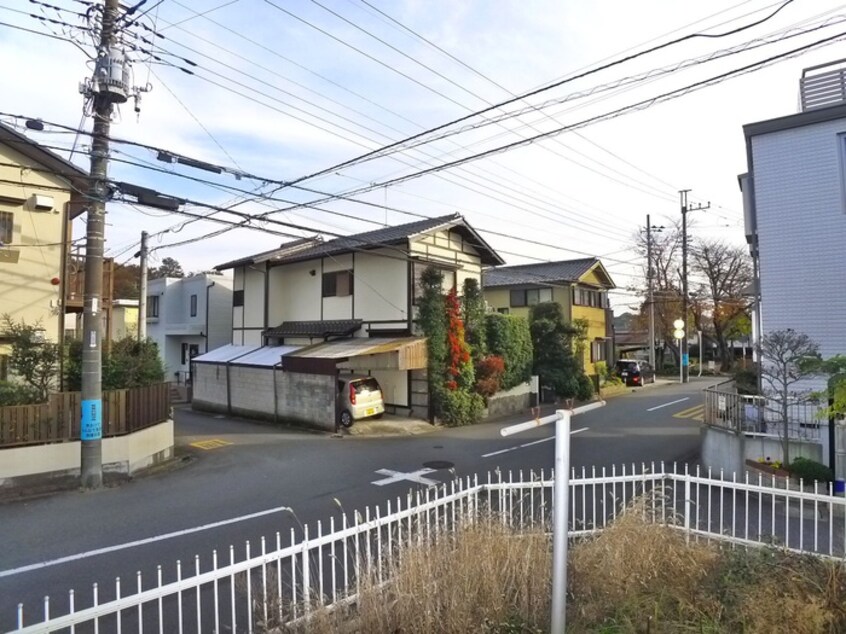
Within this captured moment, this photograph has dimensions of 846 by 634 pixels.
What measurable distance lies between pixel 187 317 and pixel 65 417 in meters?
21.4

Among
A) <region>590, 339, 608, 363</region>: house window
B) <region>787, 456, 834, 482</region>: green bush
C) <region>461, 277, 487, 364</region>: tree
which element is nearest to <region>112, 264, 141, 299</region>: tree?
<region>461, 277, 487, 364</region>: tree

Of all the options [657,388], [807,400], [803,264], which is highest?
[803,264]

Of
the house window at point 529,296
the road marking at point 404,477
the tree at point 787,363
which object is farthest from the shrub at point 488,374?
the house window at point 529,296

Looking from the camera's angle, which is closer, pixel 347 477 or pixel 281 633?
pixel 281 633

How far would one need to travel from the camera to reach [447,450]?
518 inches

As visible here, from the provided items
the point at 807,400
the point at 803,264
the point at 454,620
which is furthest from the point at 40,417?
the point at 803,264

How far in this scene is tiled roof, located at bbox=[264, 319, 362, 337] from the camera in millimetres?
19766

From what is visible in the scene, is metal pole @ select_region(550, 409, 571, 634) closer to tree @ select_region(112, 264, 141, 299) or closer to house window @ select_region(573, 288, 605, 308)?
house window @ select_region(573, 288, 605, 308)

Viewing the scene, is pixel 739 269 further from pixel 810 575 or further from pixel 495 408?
pixel 810 575

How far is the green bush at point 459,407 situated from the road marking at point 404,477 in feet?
21.6

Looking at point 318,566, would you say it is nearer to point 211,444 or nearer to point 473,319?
point 211,444

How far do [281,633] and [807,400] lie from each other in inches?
367

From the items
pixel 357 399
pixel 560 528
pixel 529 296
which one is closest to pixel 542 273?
pixel 529 296

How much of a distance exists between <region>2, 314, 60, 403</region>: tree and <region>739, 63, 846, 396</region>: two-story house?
15.2m
